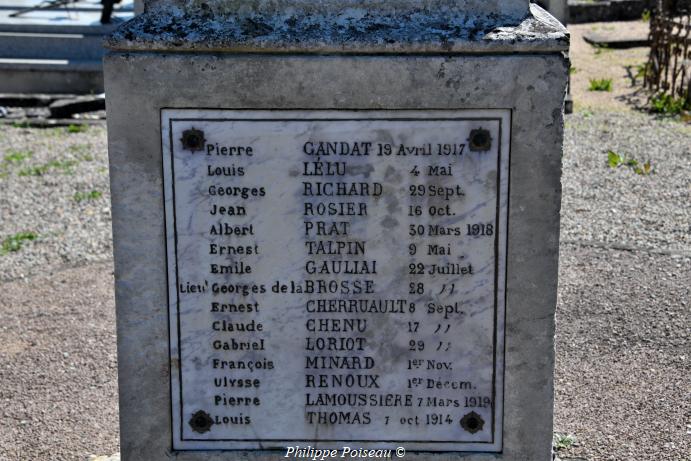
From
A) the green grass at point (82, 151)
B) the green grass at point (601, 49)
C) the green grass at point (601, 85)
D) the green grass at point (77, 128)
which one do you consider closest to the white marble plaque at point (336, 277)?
the green grass at point (82, 151)

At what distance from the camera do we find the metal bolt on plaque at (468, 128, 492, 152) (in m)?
2.87

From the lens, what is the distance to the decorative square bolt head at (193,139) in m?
2.88

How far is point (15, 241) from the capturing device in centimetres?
671

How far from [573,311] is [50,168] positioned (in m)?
5.07

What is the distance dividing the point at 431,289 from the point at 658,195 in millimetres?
4967

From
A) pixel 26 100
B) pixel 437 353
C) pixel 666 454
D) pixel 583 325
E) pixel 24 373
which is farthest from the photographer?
pixel 26 100

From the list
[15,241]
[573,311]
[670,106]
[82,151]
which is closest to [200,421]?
[573,311]

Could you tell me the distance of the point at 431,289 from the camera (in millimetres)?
2965

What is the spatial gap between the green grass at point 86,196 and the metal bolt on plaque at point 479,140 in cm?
533

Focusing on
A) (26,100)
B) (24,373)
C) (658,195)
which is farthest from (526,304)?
(26,100)

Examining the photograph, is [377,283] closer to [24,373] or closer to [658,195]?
[24,373]

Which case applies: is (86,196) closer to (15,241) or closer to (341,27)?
(15,241)

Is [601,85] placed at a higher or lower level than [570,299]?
higher

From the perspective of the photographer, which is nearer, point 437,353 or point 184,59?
point 184,59
